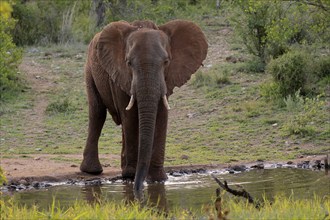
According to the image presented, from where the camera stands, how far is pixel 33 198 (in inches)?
376

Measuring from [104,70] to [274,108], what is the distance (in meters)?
5.56

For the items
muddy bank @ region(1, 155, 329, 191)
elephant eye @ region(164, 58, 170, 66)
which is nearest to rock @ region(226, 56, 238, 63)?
muddy bank @ region(1, 155, 329, 191)

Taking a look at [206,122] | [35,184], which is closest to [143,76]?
[35,184]

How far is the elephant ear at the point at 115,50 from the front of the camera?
10.3 m

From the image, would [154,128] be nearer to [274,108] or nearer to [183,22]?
[183,22]

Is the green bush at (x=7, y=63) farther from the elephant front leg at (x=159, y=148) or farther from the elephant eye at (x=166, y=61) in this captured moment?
the elephant eye at (x=166, y=61)

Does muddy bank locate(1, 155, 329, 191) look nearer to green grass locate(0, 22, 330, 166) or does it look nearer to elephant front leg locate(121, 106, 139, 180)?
elephant front leg locate(121, 106, 139, 180)

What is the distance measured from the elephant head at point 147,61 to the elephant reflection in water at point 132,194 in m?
0.23

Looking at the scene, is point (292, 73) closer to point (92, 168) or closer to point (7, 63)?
point (92, 168)

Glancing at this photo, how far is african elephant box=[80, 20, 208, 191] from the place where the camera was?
31.1 feet

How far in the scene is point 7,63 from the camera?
18.4 meters

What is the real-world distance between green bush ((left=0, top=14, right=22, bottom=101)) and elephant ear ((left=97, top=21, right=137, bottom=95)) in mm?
7007

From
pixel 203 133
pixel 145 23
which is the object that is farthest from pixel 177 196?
pixel 203 133

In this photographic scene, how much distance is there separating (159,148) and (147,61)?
136 centimetres
